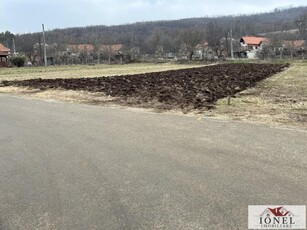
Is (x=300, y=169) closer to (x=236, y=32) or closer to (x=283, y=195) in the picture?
(x=283, y=195)

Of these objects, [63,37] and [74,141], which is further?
[63,37]

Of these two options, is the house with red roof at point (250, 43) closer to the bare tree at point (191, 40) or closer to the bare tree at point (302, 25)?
the bare tree at point (302, 25)

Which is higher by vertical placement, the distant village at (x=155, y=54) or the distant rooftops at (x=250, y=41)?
the distant rooftops at (x=250, y=41)

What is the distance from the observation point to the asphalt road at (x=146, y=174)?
4.64 m

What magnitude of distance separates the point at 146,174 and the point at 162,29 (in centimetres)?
14433

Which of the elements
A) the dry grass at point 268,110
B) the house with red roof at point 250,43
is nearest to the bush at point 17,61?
the house with red roof at point 250,43

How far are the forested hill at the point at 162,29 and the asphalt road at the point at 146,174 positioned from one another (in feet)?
344

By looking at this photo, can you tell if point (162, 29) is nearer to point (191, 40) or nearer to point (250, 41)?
point (250, 41)

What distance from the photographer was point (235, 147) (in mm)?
7570

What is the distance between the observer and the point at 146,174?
611 cm

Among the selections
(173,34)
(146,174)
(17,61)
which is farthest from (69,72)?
(173,34)

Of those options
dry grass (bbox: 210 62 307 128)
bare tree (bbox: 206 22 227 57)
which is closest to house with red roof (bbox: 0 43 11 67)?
bare tree (bbox: 206 22 227 57)

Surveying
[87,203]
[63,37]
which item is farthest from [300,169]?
[63,37]

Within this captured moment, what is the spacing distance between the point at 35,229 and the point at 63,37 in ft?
434
